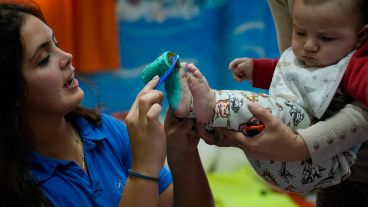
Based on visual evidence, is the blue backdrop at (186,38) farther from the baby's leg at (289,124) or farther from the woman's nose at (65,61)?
the baby's leg at (289,124)

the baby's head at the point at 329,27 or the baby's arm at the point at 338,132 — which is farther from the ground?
the baby's head at the point at 329,27

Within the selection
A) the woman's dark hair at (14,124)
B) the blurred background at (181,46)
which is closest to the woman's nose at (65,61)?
the woman's dark hair at (14,124)

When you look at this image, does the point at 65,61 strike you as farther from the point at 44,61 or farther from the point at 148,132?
the point at 148,132

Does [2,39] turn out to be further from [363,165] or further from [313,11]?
[363,165]

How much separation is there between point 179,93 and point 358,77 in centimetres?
43

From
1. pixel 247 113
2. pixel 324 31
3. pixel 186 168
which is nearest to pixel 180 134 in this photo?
pixel 186 168

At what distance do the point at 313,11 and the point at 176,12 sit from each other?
1975 millimetres

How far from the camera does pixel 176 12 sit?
2900mm

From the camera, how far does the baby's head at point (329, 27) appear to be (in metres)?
0.97

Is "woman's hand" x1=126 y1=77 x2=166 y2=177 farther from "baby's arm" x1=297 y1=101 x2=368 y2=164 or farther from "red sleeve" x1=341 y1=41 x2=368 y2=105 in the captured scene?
"red sleeve" x1=341 y1=41 x2=368 y2=105

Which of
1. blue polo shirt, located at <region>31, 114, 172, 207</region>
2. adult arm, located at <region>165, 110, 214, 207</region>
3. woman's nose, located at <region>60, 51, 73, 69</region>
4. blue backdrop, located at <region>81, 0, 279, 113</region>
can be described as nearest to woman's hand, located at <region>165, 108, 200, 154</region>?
adult arm, located at <region>165, 110, 214, 207</region>

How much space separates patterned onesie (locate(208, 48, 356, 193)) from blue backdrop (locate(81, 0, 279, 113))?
1746mm

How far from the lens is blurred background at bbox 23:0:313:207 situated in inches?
103

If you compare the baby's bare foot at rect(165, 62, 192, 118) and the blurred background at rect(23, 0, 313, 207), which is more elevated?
the baby's bare foot at rect(165, 62, 192, 118)
